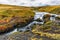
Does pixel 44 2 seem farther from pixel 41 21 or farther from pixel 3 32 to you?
pixel 3 32

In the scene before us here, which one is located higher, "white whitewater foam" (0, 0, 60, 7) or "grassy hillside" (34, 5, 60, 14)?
"white whitewater foam" (0, 0, 60, 7)

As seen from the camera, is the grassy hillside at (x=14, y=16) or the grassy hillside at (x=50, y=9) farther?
the grassy hillside at (x=50, y=9)

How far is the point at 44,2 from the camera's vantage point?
7.54 ft

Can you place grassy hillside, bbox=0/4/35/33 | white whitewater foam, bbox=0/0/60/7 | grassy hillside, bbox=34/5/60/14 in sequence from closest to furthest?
grassy hillside, bbox=0/4/35/33 → grassy hillside, bbox=34/5/60/14 → white whitewater foam, bbox=0/0/60/7

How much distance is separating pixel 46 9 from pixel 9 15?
0.54 metres

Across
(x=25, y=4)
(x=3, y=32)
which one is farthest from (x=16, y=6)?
(x=3, y=32)

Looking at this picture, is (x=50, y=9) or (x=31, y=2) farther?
(x=31, y=2)

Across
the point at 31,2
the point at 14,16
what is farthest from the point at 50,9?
the point at 14,16

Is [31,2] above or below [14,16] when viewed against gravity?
above

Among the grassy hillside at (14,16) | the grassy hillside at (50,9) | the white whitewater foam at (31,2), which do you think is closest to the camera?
the grassy hillside at (14,16)

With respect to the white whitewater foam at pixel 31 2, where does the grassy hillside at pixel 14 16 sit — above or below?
below

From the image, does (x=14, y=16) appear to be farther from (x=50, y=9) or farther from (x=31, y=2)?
(x=50, y=9)

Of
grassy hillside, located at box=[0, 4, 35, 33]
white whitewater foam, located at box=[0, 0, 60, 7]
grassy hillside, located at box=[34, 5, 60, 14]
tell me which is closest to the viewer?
grassy hillside, located at box=[0, 4, 35, 33]

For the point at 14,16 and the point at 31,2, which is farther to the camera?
the point at 31,2
